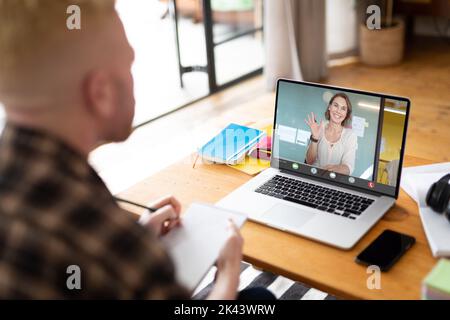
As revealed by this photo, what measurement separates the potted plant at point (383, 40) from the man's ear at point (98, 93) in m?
3.75

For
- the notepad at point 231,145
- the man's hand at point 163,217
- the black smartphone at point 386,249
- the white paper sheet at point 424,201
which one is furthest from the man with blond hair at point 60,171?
the notepad at point 231,145

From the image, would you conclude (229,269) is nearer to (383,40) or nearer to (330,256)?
(330,256)

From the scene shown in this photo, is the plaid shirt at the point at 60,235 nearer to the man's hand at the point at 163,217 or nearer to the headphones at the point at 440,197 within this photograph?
the man's hand at the point at 163,217

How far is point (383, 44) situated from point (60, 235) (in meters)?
4.01

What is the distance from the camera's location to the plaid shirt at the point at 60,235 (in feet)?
2.79

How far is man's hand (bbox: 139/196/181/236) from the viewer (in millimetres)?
1345

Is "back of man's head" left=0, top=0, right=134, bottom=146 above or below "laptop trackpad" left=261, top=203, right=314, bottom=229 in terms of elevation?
above

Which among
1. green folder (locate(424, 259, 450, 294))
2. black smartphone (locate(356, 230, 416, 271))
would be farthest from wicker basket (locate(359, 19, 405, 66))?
green folder (locate(424, 259, 450, 294))

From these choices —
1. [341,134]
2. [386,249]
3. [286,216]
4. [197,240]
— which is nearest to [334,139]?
[341,134]

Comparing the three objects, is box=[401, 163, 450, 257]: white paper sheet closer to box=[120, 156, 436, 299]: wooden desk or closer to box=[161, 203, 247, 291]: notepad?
box=[120, 156, 436, 299]: wooden desk

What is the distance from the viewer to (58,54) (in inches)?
35.3

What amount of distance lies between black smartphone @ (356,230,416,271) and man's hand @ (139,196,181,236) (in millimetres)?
426

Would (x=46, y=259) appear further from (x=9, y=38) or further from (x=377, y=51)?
(x=377, y=51)
